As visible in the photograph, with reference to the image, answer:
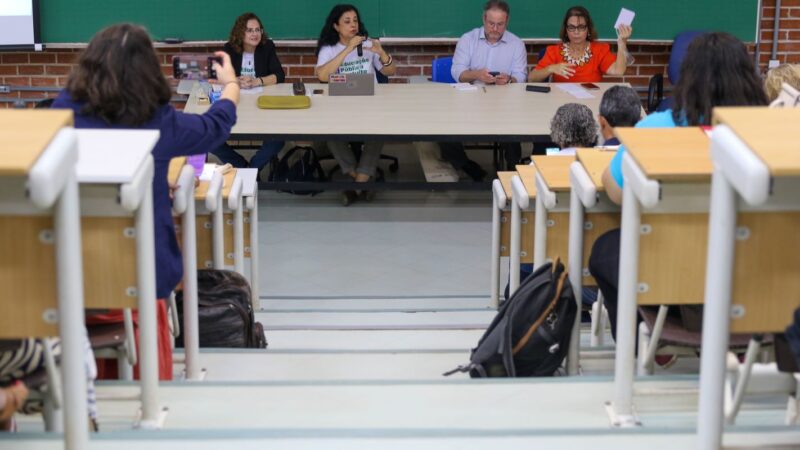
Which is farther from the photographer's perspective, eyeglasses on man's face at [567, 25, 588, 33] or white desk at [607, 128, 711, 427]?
eyeglasses on man's face at [567, 25, 588, 33]

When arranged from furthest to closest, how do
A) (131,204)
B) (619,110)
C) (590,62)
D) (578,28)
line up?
(590,62) → (578,28) → (619,110) → (131,204)

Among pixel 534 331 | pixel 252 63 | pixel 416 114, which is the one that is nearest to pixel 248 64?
pixel 252 63

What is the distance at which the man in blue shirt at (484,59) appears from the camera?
22.7ft

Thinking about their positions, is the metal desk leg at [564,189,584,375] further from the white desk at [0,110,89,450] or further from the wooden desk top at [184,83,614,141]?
the wooden desk top at [184,83,614,141]

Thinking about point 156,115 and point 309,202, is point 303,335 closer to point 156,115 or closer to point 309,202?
point 156,115

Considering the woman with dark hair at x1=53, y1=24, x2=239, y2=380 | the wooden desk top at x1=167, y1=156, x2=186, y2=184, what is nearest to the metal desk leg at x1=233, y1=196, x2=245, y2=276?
the wooden desk top at x1=167, y1=156, x2=186, y2=184

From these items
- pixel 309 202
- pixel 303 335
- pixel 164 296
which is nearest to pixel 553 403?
pixel 164 296

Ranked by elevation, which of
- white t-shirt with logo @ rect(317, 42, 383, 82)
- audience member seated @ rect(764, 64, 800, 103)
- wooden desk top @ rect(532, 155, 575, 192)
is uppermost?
audience member seated @ rect(764, 64, 800, 103)

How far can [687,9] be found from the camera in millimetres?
7492

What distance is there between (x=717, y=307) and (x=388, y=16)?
5976mm

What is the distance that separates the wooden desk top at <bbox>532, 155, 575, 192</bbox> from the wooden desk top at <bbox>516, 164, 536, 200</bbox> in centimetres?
21

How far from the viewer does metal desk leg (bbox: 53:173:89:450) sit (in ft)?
5.77

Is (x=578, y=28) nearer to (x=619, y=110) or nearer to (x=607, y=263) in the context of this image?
(x=619, y=110)

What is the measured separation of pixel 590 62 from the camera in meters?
6.95
